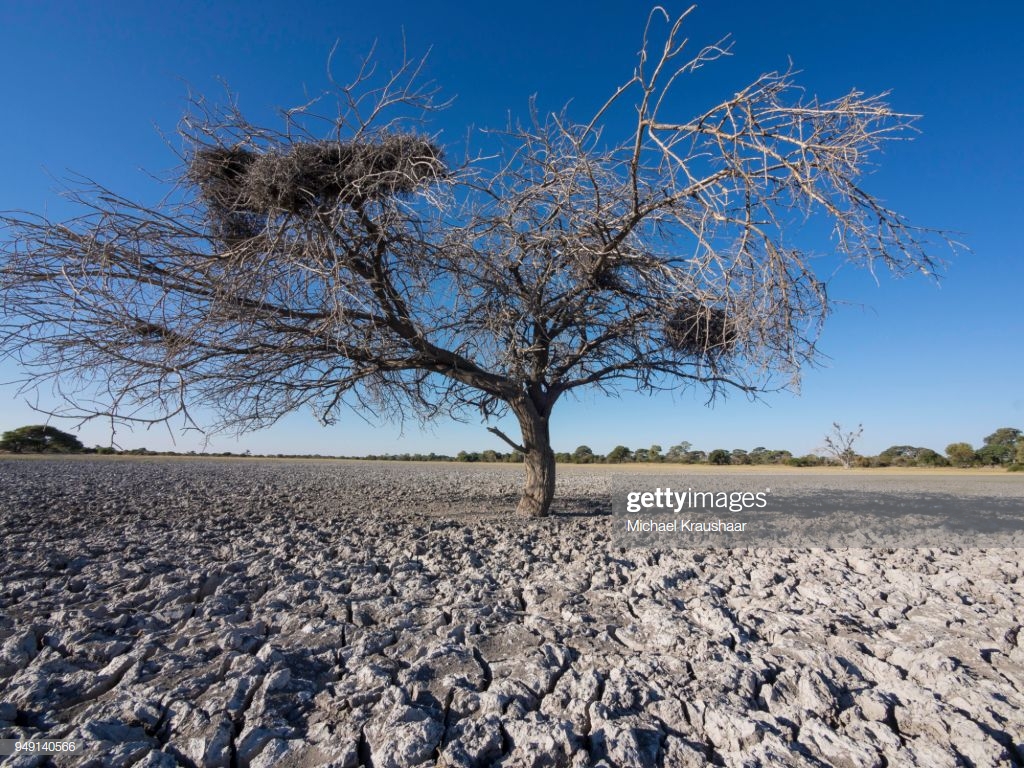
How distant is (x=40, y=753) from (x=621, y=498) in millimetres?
8184

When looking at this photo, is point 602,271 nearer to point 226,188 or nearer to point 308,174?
point 308,174

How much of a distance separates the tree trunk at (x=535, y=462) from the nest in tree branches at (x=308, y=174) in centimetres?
326

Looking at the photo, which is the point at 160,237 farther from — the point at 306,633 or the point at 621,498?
the point at 621,498

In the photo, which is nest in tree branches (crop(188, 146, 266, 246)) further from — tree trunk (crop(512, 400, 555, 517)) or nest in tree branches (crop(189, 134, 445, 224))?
tree trunk (crop(512, 400, 555, 517))

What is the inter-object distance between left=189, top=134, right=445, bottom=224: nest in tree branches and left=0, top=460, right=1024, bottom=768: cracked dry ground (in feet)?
9.84

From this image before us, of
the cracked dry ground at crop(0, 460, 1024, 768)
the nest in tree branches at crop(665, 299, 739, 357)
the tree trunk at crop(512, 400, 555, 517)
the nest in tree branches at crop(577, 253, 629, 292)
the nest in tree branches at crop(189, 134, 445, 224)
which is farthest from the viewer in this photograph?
the tree trunk at crop(512, 400, 555, 517)

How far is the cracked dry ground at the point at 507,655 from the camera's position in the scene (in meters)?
1.82

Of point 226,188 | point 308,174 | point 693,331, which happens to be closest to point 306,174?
point 308,174

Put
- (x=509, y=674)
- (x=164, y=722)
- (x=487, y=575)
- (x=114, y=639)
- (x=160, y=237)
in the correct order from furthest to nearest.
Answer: (x=160, y=237), (x=487, y=575), (x=114, y=639), (x=509, y=674), (x=164, y=722)

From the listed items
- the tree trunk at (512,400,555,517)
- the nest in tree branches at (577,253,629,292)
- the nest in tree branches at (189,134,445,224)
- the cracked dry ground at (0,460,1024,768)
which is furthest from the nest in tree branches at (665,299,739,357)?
the nest in tree branches at (189,134,445,224)

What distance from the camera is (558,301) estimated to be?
21.4ft

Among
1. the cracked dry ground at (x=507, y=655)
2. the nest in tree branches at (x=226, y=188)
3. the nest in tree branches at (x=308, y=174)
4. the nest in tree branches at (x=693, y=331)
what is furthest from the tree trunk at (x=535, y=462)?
the nest in tree branches at (x=226, y=188)

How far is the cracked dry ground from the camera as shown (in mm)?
1821

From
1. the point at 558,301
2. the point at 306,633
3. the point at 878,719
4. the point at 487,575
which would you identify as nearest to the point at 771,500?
the point at 558,301
